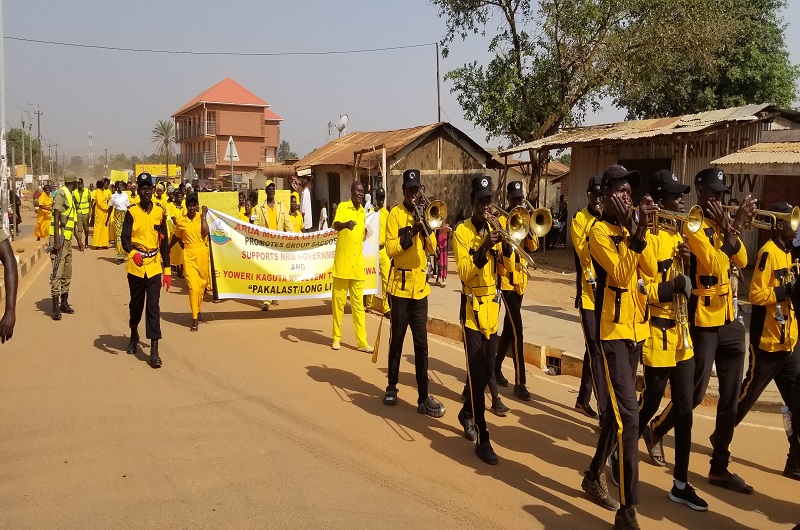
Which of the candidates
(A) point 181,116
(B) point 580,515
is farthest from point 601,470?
(A) point 181,116

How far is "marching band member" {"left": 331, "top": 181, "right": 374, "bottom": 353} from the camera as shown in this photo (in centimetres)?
884

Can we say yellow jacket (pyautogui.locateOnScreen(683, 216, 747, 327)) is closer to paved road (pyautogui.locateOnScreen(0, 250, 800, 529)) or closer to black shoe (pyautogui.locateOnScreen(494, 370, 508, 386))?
paved road (pyautogui.locateOnScreen(0, 250, 800, 529))

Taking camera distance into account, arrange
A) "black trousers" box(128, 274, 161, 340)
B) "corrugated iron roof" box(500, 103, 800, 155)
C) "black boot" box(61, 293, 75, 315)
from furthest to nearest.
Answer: "corrugated iron roof" box(500, 103, 800, 155) < "black boot" box(61, 293, 75, 315) < "black trousers" box(128, 274, 161, 340)

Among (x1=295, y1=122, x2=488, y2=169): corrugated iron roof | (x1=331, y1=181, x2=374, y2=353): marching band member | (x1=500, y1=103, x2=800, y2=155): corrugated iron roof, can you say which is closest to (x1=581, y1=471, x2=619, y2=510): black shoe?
(x1=331, y1=181, x2=374, y2=353): marching band member

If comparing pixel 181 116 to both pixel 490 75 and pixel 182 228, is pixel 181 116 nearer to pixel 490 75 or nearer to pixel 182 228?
pixel 490 75

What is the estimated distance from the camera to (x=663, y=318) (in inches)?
188

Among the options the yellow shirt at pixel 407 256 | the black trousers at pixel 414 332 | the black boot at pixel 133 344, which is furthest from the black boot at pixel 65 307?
the yellow shirt at pixel 407 256

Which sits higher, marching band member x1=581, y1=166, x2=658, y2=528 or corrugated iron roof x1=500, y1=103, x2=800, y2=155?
corrugated iron roof x1=500, y1=103, x2=800, y2=155

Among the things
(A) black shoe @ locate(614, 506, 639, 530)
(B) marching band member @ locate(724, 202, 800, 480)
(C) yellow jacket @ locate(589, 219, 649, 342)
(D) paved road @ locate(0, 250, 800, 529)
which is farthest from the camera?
(B) marching band member @ locate(724, 202, 800, 480)

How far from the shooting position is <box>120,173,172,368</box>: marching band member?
334 inches

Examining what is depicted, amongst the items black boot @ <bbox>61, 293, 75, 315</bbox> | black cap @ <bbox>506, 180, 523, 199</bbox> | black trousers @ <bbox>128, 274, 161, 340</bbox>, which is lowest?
black boot @ <bbox>61, 293, 75, 315</bbox>

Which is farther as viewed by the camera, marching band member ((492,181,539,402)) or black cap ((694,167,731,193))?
marching band member ((492,181,539,402))

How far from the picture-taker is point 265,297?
37.4 ft

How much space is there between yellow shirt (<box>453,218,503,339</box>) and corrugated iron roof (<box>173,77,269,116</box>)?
211ft
